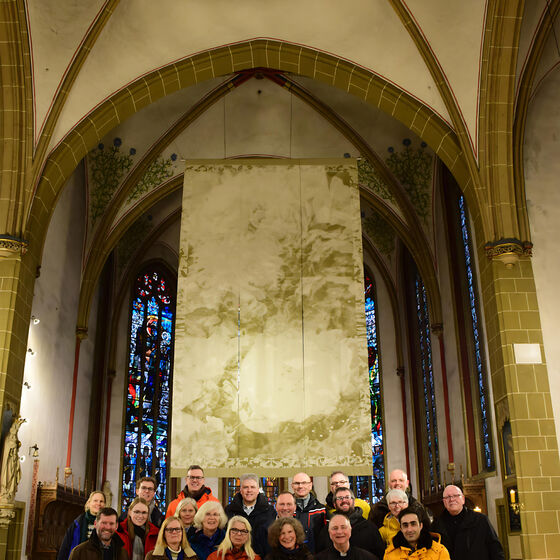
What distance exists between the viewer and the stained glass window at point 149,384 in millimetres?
16344

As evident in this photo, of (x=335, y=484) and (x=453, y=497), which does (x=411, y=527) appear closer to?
(x=453, y=497)

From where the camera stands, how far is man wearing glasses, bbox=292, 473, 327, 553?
19.5 feet

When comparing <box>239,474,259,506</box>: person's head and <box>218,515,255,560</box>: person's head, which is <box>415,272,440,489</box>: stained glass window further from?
<box>218,515,255,560</box>: person's head

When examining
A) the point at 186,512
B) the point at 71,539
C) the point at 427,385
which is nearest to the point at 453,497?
the point at 186,512

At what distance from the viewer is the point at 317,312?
9.43 meters

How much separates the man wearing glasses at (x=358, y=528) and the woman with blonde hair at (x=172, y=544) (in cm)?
111

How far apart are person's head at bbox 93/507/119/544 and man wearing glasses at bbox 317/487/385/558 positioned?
5.27ft

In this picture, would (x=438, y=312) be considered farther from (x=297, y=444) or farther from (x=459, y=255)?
(x=297, y=444)

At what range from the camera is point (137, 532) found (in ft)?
18.9

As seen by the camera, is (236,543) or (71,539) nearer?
(236,543)

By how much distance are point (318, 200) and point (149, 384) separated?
9009 mm

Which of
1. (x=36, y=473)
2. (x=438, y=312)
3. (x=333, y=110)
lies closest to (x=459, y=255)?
(x=438, y=312)

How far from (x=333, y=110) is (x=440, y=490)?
718 cm

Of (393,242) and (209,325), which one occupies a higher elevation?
(393,242)
